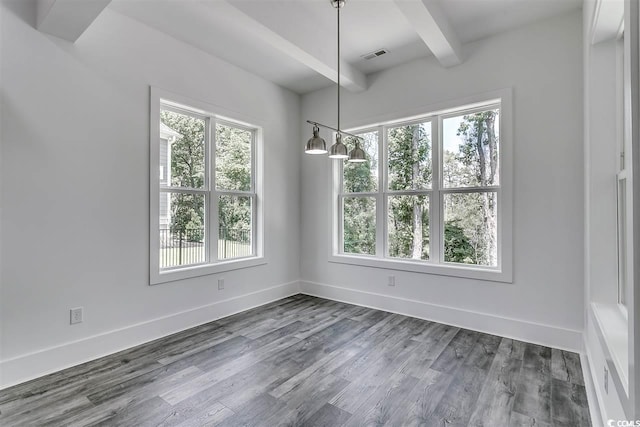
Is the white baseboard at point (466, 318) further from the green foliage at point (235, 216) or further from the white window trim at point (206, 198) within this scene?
the green foliage at point (235, 216)

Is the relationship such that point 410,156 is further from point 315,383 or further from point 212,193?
point 315,383

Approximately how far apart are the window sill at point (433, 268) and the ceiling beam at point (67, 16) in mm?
3635

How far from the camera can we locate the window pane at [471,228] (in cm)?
345

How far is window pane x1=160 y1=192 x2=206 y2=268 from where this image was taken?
3.42 m

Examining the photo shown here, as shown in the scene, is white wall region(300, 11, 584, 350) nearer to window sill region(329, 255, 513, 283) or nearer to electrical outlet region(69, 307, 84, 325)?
window sill region(329, 255, 513, 283)

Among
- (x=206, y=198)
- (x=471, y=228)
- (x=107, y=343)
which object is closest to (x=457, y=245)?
(x=471, y=228)

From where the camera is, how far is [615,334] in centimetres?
178

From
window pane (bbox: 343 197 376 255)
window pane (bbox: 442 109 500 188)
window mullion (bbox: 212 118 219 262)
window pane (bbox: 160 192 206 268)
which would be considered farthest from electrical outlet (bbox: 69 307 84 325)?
window pane (bbox: 442 109 500 188)

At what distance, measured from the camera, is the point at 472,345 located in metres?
3.04

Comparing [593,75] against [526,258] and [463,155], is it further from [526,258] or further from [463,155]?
[526,258]

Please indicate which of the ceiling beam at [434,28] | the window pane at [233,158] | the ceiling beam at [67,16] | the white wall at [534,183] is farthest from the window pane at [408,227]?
the ceiling beam at [67,16]

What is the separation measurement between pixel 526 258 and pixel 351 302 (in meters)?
2.20

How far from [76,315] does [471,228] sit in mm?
3977

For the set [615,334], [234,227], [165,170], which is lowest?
[615,334]
